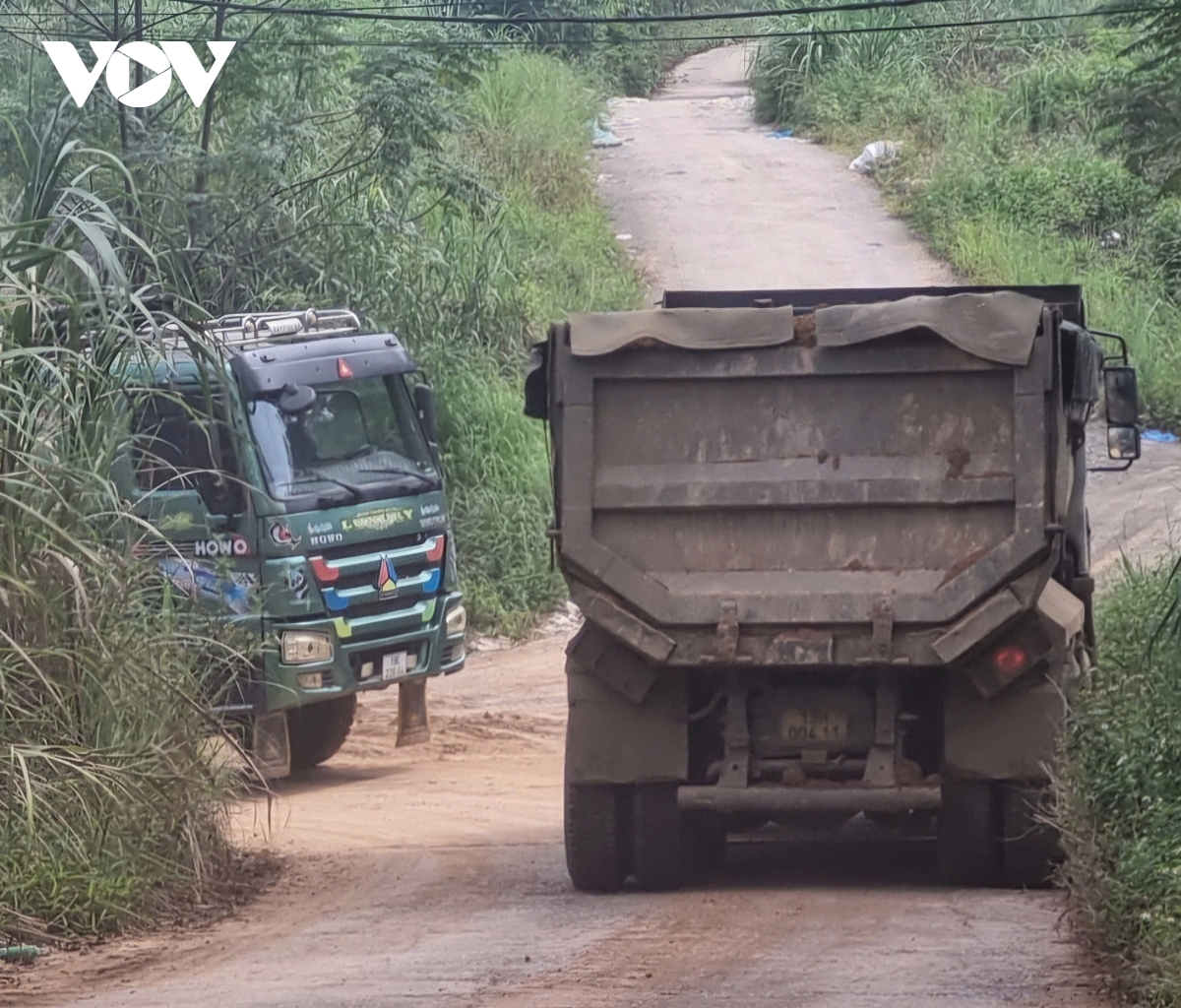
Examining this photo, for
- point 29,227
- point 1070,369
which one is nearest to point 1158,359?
point 1070,369

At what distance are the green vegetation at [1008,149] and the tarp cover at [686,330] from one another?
12.7m

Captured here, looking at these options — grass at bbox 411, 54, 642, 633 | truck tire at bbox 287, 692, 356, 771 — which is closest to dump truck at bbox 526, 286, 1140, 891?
truck tire at bbox 287, 692, 356, 771

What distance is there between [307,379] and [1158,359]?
1213cm

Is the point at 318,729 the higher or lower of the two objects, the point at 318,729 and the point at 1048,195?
the lower

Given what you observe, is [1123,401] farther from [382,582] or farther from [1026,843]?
[382,582]

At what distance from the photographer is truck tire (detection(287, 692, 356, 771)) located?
12297 millimetres

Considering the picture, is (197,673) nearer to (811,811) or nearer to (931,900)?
(811,811)

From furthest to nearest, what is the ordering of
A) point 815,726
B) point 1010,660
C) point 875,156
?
point 875,156
point 815,726
point 1010,660

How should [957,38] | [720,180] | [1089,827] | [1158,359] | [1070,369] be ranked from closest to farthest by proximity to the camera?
[1089,827] < [1070,369] < [1158,359] < [720,180] < [957,38]

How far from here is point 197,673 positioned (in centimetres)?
833

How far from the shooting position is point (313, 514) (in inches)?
450

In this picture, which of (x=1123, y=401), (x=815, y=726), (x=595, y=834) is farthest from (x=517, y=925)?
(x=1123, y=401)

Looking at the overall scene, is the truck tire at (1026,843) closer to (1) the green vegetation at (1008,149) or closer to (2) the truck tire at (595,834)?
(2) the truck tire at (595,834)

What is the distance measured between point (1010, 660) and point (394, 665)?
17.4 ft
